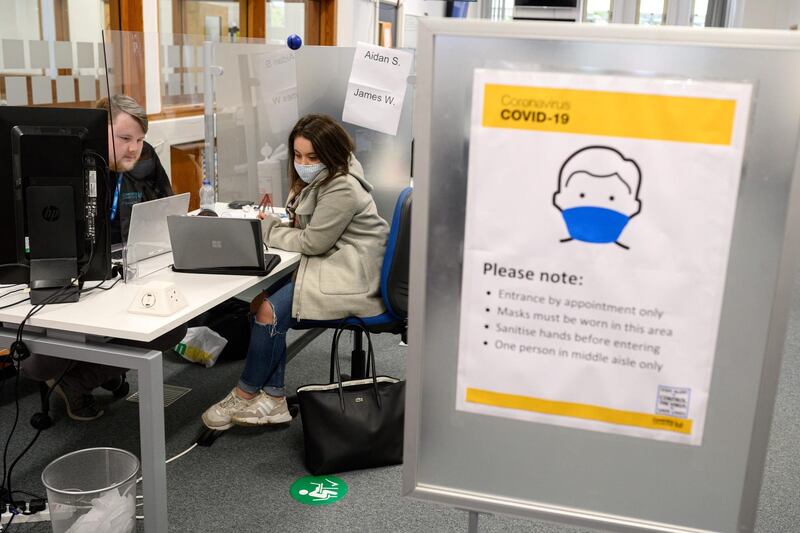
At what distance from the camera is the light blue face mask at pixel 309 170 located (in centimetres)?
261

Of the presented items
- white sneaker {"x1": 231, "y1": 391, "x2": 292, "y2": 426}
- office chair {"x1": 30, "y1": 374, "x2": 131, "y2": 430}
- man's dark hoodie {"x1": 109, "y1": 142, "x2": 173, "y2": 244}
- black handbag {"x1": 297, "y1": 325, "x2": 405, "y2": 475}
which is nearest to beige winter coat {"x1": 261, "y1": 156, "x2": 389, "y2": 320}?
black handbag {"x1": 297, "y1": 325, "x2": 405, "y2": 475}

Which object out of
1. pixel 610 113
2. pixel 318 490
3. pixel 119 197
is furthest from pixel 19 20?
pixel 610 113

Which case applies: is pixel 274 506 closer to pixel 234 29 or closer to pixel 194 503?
pixel 194 503

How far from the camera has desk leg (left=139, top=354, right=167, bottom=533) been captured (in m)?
1.77

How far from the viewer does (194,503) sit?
2188mm

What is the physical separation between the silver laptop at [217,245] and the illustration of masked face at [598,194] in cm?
139

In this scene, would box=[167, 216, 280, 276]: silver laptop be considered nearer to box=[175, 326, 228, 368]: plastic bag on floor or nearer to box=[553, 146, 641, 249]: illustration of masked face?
box=[175, 326, 228, 368]: plastic bag on floor

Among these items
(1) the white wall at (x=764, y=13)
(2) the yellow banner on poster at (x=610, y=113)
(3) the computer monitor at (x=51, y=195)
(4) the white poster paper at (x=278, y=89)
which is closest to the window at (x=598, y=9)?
(1) the white wall at (x=764, y=13)

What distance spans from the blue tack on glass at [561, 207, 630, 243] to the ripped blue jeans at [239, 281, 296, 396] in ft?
5.41

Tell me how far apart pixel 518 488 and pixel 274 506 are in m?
1.28

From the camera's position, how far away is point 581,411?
1.07m

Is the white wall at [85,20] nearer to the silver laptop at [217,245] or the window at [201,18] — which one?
the window at [201,18]

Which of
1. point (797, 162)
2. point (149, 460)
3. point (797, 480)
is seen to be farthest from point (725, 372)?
point (797, 480)

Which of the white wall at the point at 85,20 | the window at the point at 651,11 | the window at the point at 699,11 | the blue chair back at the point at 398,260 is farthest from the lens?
the window at the point at 651,11
